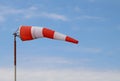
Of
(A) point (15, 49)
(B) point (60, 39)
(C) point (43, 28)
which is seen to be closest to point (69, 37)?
(B) point (60, 39)

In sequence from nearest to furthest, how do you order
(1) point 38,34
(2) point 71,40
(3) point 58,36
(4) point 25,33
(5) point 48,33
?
(2) point 71,40
(3) point 58,36
(5) point 48,33
(1) point 38,34
(4) point 25,33

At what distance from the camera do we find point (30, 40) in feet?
140

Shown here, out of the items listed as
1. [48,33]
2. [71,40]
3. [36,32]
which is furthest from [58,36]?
[36,32]

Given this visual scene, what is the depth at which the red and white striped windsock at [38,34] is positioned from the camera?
40000mm

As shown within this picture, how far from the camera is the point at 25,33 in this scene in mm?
42625

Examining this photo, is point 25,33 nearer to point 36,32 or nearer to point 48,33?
point 36,32

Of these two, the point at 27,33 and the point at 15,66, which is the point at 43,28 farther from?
the point at 15,66

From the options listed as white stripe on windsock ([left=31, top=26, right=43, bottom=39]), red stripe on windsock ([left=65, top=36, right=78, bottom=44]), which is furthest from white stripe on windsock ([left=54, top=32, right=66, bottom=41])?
white stripe on windsock ([left=31, top=26, right=43, bottom=39])

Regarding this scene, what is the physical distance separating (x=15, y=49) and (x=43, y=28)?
4693 millimetres

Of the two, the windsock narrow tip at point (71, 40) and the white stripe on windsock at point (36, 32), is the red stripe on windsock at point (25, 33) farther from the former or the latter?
the windsock narrow tip at point (71, 40)

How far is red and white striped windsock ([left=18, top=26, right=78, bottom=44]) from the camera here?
131 feet

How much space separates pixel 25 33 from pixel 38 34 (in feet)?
6.65

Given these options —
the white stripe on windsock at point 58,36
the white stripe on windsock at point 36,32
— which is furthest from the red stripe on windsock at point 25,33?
the white stripe on windsock at point 58,36

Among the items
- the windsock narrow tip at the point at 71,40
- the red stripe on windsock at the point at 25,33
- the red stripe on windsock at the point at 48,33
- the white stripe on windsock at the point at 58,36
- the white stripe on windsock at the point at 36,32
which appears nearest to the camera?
the windsock narrow tip at the point at 71,40
